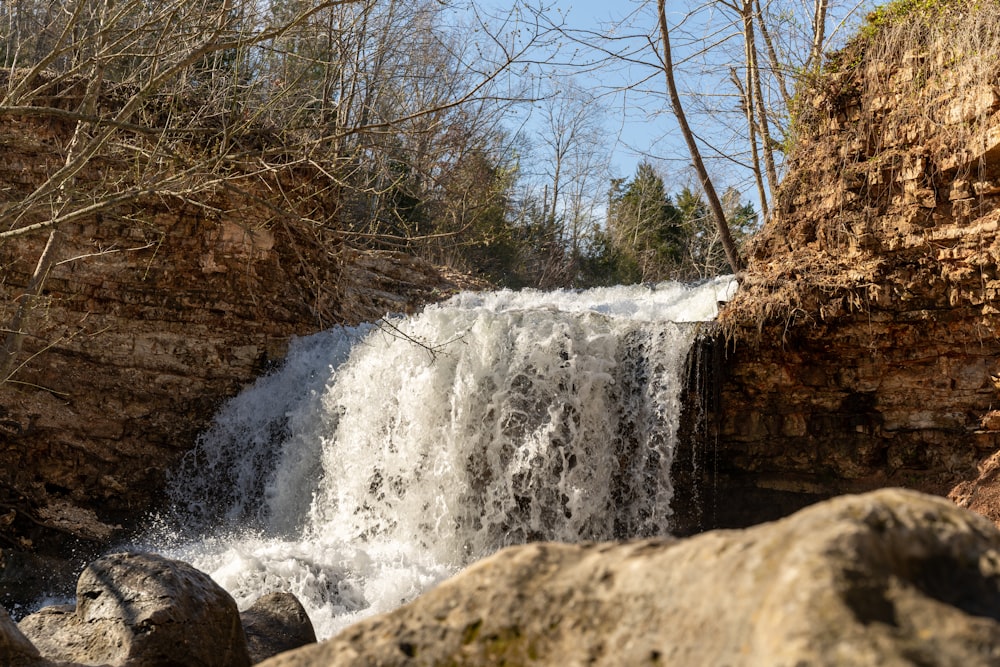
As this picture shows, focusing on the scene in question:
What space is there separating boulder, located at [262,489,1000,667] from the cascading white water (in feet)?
21.3

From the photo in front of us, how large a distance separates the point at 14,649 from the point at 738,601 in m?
3.26

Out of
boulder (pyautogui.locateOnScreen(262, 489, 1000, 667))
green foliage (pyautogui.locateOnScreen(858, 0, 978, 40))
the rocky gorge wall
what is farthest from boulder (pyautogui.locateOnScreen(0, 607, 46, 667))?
green foliage (pyautogui.locateOnScreen(858, 0, 978, 40))

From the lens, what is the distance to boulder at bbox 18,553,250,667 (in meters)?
4.40

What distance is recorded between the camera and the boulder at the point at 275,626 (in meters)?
5.33

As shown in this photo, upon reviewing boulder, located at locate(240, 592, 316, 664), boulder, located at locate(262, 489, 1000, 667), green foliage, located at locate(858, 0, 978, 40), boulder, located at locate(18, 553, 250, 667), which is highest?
green foliage, located at locate(858, 0, 978, 40)

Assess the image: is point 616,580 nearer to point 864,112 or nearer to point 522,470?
point 522,470

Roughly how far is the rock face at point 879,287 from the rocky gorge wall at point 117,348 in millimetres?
4530

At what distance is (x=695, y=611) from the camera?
1.42m

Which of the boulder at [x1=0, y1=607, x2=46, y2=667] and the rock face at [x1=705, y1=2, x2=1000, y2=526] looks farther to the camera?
the rock face at [x1=705, y1=2, x2=1000, y2=526]

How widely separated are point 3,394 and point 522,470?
626cm

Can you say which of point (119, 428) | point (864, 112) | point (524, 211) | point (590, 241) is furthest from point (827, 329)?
point (590, 241)

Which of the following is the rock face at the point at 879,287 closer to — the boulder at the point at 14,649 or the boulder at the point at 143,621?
the boulder at the point at 143,621

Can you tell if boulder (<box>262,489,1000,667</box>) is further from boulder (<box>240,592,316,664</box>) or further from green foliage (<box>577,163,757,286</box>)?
green foliage (<box>577,163,757,286</box>)

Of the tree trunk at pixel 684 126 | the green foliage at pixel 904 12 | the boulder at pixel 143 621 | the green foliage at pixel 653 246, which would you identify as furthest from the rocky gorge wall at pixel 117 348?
the green foliage at pixel 653 246
